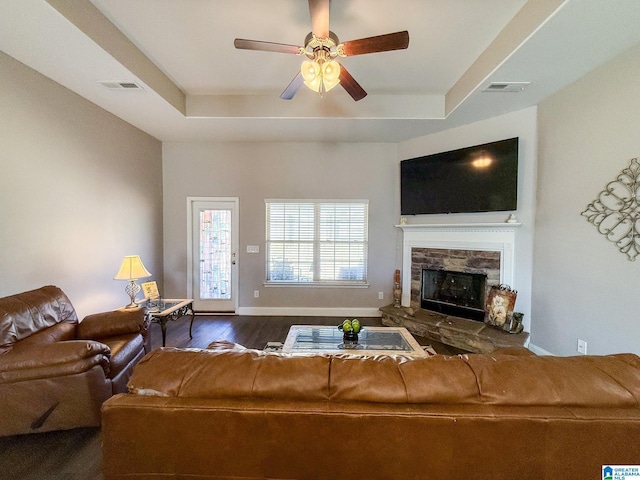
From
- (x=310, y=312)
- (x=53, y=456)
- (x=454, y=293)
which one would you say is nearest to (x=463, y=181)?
(x=454, y=293)

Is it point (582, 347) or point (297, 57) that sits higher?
point (297, 57)

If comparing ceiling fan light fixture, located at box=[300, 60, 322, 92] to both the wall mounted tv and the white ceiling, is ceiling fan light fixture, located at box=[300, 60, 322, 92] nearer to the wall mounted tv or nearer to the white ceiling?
the white ceiling

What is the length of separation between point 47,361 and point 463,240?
4365 mm

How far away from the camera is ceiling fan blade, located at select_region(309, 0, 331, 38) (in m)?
1.77

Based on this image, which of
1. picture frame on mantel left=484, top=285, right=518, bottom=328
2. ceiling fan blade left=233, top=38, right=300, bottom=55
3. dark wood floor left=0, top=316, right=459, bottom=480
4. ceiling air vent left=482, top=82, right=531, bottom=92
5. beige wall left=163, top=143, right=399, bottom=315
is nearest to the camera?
dark wood floor left=0, top=316, right=459, bottom=480

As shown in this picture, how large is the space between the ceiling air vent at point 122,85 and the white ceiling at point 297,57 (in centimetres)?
7

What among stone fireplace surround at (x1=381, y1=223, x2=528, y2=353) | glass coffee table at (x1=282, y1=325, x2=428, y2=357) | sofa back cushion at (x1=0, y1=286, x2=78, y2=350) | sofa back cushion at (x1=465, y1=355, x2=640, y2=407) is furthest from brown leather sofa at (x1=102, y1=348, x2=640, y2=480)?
stone fireplace surround at (x1=381, y1=223, x2=528, y2=353)

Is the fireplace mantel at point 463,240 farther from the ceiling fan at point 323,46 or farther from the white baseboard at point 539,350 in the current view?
the ceiling fan at point 323,46

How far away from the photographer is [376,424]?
85cm

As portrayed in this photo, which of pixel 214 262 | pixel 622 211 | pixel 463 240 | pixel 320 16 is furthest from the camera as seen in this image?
pixel 214 262

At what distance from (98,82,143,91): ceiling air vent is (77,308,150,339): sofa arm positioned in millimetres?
2298

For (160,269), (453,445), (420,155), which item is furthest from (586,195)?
(160,269)

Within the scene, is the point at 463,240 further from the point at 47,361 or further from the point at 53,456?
the point at 53,456

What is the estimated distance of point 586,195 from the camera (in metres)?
2.59
